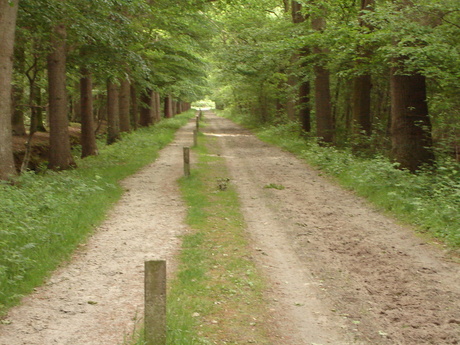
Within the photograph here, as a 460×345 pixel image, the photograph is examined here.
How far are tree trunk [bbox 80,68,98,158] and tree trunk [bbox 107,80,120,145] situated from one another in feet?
13.3

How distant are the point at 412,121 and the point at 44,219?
9.83 metres

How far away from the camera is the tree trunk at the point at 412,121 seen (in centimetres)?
1343

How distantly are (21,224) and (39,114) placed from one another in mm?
19700

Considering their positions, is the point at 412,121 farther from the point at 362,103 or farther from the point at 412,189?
the point at 362,103

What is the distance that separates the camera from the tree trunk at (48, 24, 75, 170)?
49.9 ft

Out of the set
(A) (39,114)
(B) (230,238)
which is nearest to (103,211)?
(B) (230,238)

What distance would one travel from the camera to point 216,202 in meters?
12.0

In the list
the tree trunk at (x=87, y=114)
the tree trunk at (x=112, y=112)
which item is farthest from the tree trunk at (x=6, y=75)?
the tree trunk at (x=112, y=112)

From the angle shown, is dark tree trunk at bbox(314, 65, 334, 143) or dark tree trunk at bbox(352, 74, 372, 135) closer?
dark tree trunk at bbox(352, 74, 372, 135)

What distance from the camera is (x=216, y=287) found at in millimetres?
6641

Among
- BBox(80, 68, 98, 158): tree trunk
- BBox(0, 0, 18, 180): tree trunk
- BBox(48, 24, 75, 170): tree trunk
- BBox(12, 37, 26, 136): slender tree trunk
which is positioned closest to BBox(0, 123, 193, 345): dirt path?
BBox(0, 0, 18, 180): tree trunk

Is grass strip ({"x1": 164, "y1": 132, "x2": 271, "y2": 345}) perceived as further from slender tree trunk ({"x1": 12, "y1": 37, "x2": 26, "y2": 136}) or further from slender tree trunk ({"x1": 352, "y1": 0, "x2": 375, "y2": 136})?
slender tree trunk ({"x1": 352, "y1": 0, "x2": 375, "y2": 136})

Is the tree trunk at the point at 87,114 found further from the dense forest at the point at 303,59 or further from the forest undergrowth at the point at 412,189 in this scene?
the forest undergrowth at the point at 412,189

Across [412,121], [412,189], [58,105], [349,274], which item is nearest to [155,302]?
[349,274]
